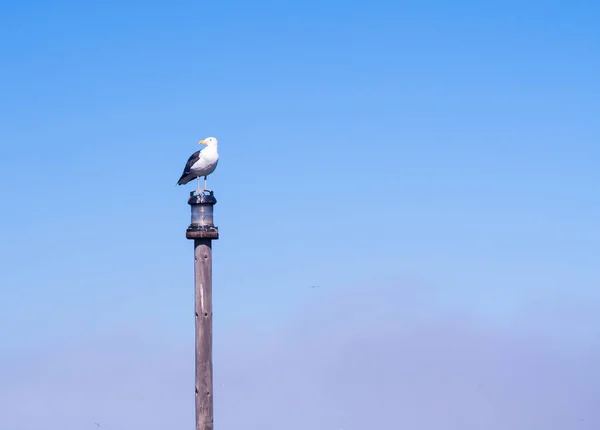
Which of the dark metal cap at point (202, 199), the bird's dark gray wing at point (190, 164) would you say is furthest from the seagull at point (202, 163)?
the dark metal cap at point (202, 199)

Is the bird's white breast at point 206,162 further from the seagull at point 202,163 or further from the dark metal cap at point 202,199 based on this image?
the dark metal cap at point 202,199

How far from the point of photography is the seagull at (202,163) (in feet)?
53.0

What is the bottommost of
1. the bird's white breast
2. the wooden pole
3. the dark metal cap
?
the wooden pole

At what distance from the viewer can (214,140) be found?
54.3 ft

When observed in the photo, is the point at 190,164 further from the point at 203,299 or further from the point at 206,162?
the point at 203,299

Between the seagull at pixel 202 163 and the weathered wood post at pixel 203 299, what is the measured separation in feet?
7.96

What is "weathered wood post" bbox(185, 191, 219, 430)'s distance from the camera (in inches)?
517

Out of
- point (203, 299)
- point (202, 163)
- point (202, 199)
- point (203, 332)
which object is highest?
point (202, 163)

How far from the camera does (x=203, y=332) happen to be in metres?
13.3

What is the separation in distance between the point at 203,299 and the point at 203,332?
0.51 meters

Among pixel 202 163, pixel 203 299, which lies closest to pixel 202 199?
pixel 203 299

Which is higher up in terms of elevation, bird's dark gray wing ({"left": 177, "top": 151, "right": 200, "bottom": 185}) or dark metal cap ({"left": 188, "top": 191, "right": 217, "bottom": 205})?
bird's dark gray wing ({"left": 177, "top": 151, "right": 200, "bottom": 185})

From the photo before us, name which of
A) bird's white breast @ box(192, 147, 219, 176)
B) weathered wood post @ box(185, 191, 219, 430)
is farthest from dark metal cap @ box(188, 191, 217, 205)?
bird's white breast @ box(192, 147, 219, 176)

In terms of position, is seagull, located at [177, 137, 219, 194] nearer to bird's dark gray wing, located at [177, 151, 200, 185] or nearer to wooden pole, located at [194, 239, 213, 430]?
bird's dark gray wing, located at [177, 151, 200, 185]
